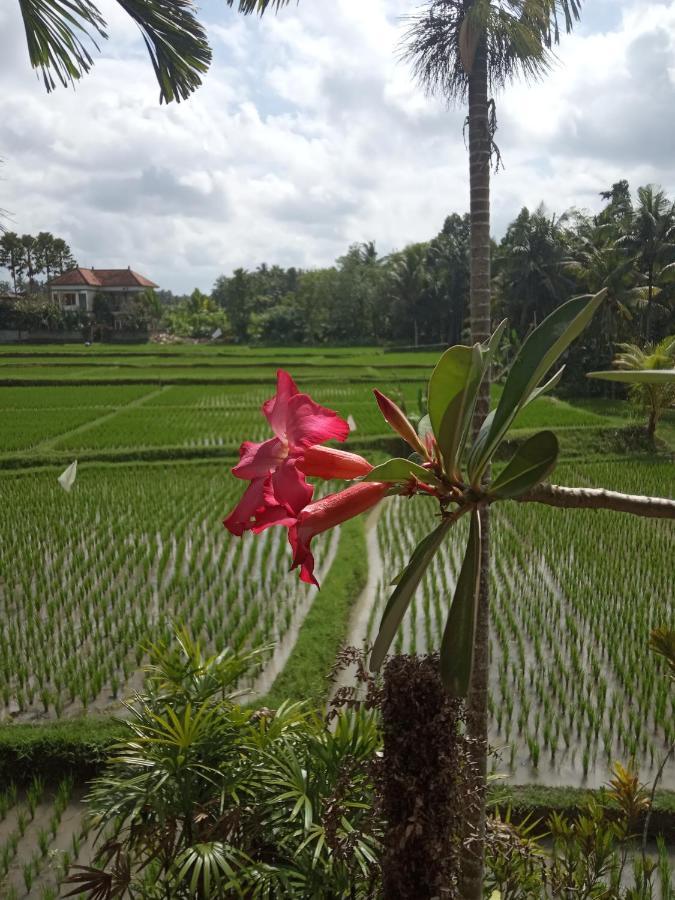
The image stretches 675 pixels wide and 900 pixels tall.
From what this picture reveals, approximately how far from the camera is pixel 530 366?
79 cm

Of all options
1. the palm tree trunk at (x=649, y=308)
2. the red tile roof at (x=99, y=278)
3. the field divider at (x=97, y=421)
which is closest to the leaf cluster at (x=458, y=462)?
the field divider at (x=97, y=421)

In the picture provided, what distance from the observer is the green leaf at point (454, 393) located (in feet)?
2.61

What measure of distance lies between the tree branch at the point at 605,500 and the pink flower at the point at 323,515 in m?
0.23

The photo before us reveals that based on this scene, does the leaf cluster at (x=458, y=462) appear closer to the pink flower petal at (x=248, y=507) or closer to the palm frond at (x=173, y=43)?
the pink flower petal at (x=248, y=507)

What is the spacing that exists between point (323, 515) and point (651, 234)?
64.0 ft

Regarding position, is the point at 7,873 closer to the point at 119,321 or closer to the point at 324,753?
the point at 324,753

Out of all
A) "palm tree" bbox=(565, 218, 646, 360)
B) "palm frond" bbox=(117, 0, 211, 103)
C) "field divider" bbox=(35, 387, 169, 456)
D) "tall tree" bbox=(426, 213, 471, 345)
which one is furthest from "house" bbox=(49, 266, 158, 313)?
"palm frond" bbox=(117, 0, 211, 103)

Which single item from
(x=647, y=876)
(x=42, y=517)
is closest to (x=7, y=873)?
(x=647, y=876)

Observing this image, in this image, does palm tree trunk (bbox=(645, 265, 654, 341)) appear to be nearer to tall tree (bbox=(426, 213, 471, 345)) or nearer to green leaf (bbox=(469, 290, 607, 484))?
tall tree (bbox=(426, 213, 471, 345))

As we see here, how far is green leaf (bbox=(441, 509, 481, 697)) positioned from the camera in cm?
80

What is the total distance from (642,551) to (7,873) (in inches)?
257

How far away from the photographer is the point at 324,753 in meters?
2.45

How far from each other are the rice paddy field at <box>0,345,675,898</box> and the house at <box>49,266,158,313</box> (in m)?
32.8

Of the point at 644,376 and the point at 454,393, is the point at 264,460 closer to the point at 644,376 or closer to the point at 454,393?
the point at 454,393
